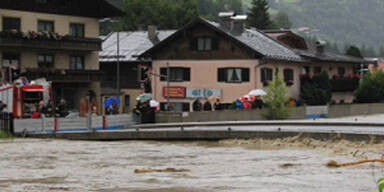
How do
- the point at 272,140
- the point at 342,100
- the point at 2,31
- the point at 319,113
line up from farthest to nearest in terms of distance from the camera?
1. the point at 342,100
2. the point at 319,113
3. the point at 2,31
4. the point at 272,140

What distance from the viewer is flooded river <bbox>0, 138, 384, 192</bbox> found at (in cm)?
1989

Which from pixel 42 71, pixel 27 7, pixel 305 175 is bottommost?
pixel 305 175

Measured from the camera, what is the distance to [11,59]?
176 ft

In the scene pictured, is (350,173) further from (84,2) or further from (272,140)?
(84,2)

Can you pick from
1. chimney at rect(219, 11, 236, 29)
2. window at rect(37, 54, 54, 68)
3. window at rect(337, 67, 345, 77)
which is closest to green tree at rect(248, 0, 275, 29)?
window at rect(337, 67, 345, 77)

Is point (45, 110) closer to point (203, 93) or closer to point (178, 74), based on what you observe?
point (203, 93)

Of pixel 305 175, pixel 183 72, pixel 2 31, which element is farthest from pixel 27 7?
pixel 305 175

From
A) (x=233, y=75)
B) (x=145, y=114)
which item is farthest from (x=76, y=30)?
(x=145, y=114)

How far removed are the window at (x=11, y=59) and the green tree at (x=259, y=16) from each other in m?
69.1

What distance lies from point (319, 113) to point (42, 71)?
57.9ft

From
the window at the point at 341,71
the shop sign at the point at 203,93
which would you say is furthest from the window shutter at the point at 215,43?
the window at the point at 341,71

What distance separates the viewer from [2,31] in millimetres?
51656

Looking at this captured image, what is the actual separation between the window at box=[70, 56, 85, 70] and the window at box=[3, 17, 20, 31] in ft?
18.1

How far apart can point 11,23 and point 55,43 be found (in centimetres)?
316
